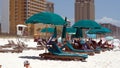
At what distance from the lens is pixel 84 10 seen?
150 metres

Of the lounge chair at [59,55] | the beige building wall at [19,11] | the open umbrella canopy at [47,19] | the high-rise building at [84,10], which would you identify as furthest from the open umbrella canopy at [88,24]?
the high-rise building at [84,10]

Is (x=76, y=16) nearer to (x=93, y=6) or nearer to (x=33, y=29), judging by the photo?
(x=93, y=6)

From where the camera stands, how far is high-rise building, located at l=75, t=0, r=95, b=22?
488 ft

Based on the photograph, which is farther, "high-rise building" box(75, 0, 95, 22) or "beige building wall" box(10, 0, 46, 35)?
"high-rise building" box(75, 0, 95, 22)

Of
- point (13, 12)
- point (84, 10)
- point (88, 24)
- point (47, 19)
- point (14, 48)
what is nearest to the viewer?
point (47, 19)

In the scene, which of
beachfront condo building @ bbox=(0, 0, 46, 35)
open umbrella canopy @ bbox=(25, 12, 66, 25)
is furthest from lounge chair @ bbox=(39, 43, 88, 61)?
beachfront condo building @ bbox=(0, 0, 46, 35)

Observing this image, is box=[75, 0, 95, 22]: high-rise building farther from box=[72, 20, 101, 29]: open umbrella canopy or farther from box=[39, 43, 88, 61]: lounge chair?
box=[39, 43, 88, 61]: lounge chair

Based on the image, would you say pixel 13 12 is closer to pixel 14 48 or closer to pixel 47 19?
pixel 14 48

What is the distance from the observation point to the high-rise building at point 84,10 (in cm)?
14888

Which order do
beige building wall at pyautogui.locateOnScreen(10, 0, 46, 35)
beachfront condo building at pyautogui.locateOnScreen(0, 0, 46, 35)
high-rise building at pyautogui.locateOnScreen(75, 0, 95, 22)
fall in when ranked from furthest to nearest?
high-rise building at pyautogui.locateOnScreen(75, 0, 95, 22)
beige building wall at pyautogui.locateOnScreen(10, 0, 46, 35)
beachfront condo building at pyautogui.locateOnScreen(0, 0, 46, 35)

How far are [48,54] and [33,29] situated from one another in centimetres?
5160

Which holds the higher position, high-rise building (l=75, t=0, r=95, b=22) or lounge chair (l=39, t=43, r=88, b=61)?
high-rise building (l=75, t=0, r=95, b=22)

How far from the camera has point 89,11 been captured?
149 m

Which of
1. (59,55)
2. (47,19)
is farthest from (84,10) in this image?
(59,55)
